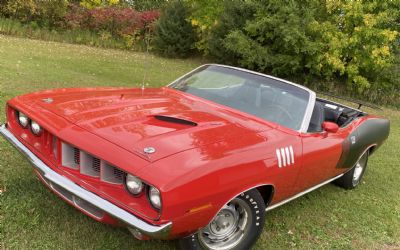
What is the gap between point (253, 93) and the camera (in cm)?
436

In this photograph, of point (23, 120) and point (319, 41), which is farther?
point (319, 41)

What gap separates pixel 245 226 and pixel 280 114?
1.27 m

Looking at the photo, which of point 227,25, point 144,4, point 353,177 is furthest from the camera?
point 144,4

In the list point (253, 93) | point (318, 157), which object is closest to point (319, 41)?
point (253, 93)

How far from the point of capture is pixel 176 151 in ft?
9.45

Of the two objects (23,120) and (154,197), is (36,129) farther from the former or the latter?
(154,197)

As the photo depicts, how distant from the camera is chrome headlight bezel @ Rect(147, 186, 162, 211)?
2619mm

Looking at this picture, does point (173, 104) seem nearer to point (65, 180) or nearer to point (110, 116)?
point (110, 116)

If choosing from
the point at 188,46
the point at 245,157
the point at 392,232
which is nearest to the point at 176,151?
the point at 245,157

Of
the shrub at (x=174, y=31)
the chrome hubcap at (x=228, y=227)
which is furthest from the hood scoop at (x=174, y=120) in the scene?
the shrub at (x=174, y=31)

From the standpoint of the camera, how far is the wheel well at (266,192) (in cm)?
347

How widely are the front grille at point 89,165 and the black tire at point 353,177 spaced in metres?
3.33

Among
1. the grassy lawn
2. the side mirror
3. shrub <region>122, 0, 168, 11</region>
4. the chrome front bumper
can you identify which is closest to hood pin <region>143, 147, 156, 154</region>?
the chrome front bumper

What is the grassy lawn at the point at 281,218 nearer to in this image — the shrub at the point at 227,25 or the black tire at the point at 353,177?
the black tire at the point at 353,177
